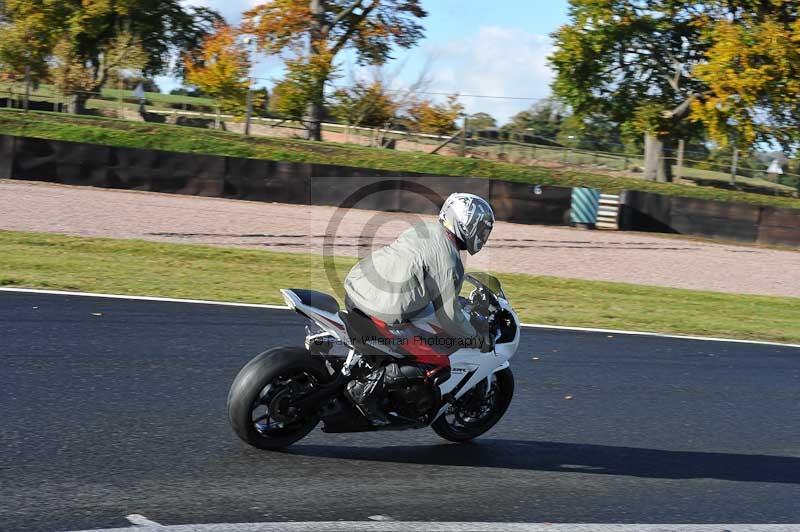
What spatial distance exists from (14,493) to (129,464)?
0.72 m

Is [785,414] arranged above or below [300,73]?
below

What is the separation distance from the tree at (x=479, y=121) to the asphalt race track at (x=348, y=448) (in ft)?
97.4

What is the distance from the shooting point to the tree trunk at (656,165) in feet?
123

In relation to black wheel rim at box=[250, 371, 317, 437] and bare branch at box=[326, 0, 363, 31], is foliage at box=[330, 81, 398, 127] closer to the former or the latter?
bare branch at box=[326, 0, 363, 31]

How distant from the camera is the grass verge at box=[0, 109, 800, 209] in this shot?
30984mm

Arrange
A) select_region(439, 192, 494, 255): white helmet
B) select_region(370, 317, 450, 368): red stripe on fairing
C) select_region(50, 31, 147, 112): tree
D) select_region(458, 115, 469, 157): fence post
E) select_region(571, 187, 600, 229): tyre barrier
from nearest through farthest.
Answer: select_region(439, 192, 494, 255): white helmet
select_region(370, 317, 450, 368): red stripe on fairing
select_region(571, 187, 600, 229): tyre barrier
select_region(458, 115, 469, 157): fence post
select_region(50, 31, 147, 112): tree

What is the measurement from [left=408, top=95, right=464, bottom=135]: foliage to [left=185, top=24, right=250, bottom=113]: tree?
7463 mm

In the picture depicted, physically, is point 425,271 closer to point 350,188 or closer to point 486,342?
point 486,342

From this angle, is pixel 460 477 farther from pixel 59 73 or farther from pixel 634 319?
pixel 59 73

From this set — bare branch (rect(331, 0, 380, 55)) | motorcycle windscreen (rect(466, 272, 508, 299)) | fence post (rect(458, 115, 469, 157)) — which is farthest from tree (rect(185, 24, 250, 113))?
motorcycle windscreen (rect(466, 272, 508, 299))

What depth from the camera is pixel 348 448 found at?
618cm

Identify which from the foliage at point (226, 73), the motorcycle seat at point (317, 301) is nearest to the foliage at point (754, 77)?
the foliage at point (226, 73)

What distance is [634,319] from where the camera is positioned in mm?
12992

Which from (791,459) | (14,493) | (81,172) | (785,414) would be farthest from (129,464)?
(81,172)
